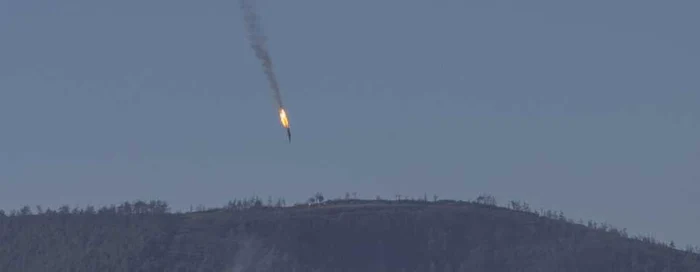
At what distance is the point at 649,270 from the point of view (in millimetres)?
149125

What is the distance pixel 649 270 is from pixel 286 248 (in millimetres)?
25779

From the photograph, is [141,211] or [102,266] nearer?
[102,266]

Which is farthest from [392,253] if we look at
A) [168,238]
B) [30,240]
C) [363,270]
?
A: [30,240]

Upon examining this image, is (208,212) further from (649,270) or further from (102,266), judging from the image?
(649,270)

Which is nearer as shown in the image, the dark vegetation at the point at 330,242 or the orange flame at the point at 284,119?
the orange flame at the point at 284,119

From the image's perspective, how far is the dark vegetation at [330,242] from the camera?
499ft

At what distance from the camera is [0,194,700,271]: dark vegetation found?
152 m

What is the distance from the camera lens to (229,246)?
15638 cm

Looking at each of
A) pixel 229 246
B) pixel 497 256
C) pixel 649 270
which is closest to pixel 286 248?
pixel 229 246

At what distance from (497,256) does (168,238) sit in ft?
77.5

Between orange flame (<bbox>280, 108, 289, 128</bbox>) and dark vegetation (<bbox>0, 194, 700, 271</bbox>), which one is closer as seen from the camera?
orange flame (<bbox>280, 108, 289, 128</bbox>)

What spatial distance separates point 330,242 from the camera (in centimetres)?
15725

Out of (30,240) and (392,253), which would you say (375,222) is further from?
(30,240)

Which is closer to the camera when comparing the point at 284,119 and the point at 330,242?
the point at 284,119
